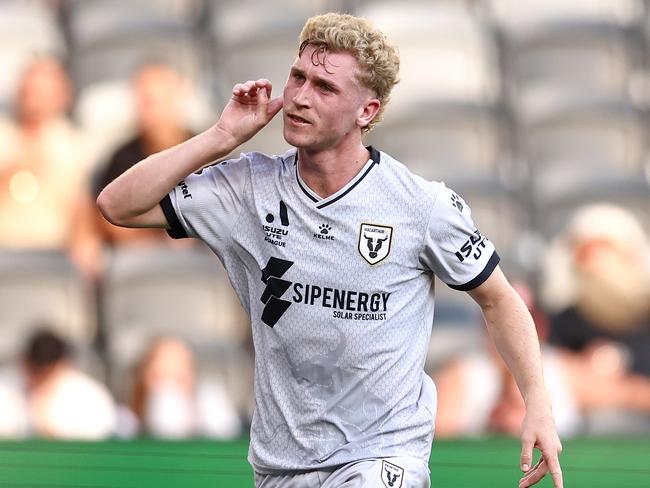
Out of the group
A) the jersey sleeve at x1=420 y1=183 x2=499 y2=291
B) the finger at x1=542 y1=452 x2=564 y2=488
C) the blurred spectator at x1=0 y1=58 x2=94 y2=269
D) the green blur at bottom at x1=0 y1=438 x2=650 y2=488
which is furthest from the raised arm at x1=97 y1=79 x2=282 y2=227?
the blurred spectator at x1=0 y1=58 x2=94 y2=269

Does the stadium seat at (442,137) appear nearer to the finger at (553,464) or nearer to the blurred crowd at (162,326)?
the blurred crowd at (162,326)

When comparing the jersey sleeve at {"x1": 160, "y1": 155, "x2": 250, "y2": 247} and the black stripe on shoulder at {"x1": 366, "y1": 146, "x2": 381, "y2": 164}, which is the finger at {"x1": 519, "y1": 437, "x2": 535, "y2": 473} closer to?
the black stripe on shoulder at {"x1": 366, "y1": 146, "x2": 381, "y2": 164}

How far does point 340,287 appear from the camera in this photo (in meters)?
3.05

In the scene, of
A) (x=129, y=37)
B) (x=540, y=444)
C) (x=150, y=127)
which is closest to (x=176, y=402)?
(x=150, y=127)

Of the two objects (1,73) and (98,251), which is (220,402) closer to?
(98,251)

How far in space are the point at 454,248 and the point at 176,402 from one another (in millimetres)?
3269

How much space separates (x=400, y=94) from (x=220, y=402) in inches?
97.6

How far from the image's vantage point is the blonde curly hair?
2996 millimetres

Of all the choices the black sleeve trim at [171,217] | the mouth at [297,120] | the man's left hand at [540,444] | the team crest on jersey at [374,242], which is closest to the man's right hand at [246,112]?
the mouth at [297,120]

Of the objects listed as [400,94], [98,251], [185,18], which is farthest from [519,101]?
[98,251]

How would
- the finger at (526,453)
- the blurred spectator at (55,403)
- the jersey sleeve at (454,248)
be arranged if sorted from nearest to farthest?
the finger at (526,453)
the jersey sleeve at (454,248)
the blurred spectator at (55,403)

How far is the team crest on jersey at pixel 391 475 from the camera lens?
9.86 feet

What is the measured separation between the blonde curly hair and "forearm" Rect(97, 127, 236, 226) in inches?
11.7

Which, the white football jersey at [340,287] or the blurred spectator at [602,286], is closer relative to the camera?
the white football jersey at [340,287]
